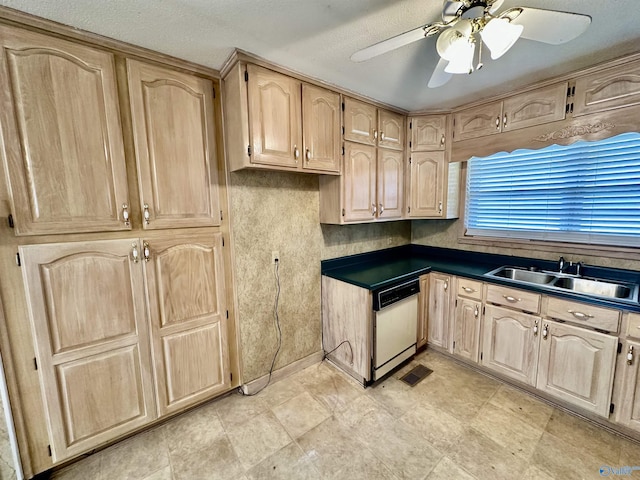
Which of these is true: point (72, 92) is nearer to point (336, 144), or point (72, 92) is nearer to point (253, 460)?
point (336, 144)

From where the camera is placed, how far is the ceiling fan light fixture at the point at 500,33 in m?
1.03

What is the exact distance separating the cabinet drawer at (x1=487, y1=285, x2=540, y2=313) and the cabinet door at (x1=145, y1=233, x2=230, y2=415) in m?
2.17

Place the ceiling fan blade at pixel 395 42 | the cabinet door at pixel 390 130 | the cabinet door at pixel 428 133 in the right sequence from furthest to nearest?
the cabinet door at pixel 428 133 → the cabinet door at pixel 390 130 → the ceiling fan blade at pixel 395 42

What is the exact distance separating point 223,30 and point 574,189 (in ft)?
9.43

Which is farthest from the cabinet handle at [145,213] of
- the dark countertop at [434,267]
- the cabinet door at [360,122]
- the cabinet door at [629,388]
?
the cabinet door at [629,388]

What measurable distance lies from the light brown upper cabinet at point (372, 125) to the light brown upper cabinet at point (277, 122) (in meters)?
0.15

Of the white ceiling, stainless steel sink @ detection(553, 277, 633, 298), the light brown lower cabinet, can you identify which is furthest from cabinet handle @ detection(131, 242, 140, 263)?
stainless steel sink @ detection(553, 277, 633, 298)

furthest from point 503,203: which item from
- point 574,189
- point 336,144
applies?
point 336,144

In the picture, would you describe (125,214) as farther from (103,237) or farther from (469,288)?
(469,288)

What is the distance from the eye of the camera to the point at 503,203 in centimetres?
261

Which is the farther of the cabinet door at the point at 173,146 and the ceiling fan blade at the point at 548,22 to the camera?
the cabinet door at the point at 173,146

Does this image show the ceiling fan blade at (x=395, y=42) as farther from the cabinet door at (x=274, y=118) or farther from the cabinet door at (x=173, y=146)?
the cabinet door at (x=173, y=146)

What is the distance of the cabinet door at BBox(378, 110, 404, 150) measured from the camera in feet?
8.03

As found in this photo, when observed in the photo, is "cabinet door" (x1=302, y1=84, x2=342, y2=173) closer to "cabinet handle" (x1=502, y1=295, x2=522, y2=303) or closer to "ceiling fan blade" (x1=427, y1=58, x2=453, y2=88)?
"ceiling fan blade" (x1=427, y1=58, x2=453, y2=88)
